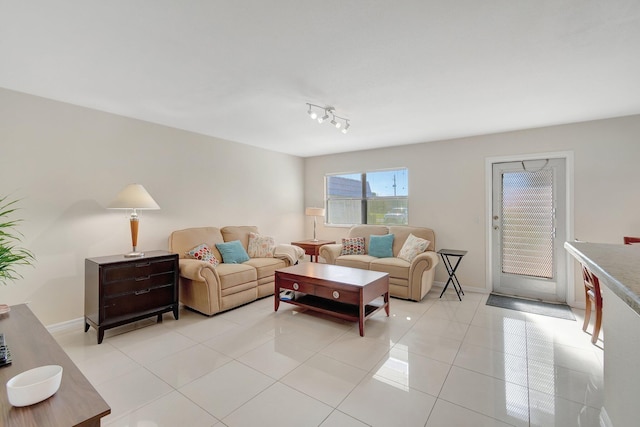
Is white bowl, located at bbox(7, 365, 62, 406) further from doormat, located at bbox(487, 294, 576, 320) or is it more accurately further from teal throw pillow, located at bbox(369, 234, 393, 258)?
doormat, located at bbox(487, 294, 576, 320)

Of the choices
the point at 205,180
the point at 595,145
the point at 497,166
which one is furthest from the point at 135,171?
the point at 595,145

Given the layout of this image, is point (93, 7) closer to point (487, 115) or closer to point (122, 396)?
point (122, 396)

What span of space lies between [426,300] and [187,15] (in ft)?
13.1

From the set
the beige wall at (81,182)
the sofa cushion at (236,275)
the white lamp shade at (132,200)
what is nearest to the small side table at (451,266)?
the sofa cushion at (236,275)

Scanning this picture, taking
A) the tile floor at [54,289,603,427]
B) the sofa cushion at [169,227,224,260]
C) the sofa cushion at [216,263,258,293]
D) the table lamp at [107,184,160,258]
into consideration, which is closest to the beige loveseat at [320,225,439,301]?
the tile floor at [54,289,603,427]

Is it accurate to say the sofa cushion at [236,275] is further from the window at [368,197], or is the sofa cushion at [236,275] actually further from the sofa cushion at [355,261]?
the window at [368,197]

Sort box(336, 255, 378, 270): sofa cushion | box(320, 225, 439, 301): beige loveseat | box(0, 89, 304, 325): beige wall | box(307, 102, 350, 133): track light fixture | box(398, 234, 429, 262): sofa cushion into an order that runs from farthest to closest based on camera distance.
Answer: box(336, 255, 378, 270): sofa cushion < box(398, 234, 429, 262): sofa cushion < box(320, 225, 439, 301): beige loveseat < box(307, 102, 350, 133): track light fixture < box(0, 89, 304, 325): beige wall

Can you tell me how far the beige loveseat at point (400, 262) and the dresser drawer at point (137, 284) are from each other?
7.74 feet

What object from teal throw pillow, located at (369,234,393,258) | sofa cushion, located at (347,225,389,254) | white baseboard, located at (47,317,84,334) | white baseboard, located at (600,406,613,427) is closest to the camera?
white baseboard, located at (600,406,613,427)

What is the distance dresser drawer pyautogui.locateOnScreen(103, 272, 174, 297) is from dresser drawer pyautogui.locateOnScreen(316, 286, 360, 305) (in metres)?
1.75

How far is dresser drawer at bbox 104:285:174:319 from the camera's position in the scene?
2852 millimetres

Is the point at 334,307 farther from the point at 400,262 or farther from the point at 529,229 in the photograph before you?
the point at 529,229

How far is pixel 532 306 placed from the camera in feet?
12.2

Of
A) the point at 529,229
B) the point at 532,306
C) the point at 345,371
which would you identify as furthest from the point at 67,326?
the point at 529,229
